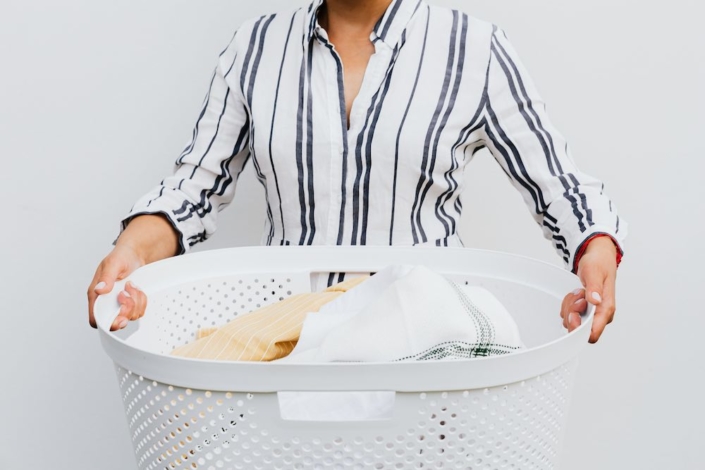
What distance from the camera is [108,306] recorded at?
89cm

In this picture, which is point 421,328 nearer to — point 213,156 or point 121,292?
point 121,292

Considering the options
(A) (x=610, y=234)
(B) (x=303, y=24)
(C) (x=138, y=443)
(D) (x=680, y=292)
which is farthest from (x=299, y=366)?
(D) (x=680, y=292)

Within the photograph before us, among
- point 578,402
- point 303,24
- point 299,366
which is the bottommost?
point 578,402

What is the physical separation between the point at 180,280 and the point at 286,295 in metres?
0.13

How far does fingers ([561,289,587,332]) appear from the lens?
2.76 ft

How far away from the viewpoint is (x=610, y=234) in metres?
1.01

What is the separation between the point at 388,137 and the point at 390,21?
0.16 metres

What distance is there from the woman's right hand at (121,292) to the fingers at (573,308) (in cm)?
43

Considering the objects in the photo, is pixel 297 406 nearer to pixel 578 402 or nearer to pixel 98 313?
pixel 98 313

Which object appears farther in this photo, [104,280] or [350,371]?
[104,280]

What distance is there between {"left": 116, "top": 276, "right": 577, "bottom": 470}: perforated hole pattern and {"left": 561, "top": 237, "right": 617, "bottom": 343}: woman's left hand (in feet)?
0.33

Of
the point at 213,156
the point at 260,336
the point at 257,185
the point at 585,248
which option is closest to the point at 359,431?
the point at 260,336

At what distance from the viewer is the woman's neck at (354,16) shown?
1.19 metres

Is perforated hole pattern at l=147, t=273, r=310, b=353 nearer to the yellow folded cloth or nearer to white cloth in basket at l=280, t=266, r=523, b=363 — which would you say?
the yellow folded cloth
